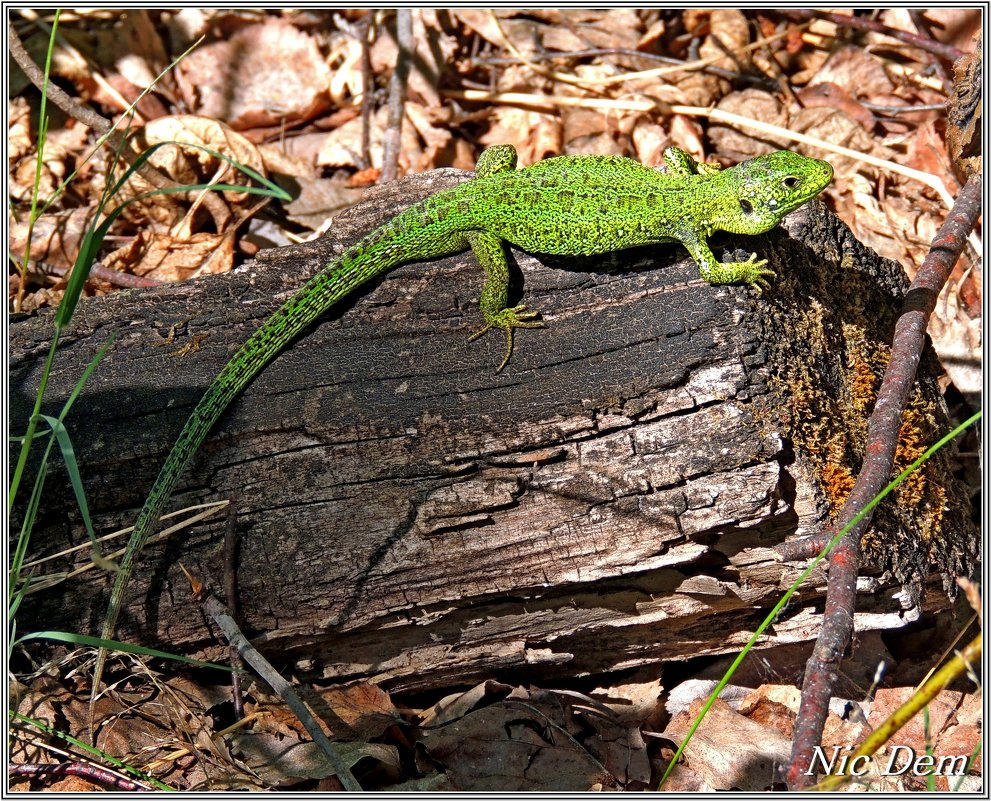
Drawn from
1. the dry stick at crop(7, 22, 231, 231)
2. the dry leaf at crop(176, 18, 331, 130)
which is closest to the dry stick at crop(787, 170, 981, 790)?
the dry stick at crop(7, 22, 231, 231)

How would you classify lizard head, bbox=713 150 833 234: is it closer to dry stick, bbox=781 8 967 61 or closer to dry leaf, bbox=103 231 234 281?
dry stick, bbox=781 8 967 61

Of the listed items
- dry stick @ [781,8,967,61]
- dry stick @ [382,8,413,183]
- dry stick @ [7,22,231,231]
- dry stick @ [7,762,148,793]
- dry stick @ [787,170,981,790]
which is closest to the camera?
dry stick @ [787,170,981,790]

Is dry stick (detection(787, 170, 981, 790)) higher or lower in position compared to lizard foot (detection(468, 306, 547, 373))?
lower

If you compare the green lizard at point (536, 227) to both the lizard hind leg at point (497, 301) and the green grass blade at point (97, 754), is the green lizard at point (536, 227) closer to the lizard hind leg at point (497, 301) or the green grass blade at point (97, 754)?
the lizard hind leg at point (497, 301)

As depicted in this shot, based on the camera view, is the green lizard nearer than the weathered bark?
No

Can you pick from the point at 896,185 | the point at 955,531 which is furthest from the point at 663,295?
the point at 896,185

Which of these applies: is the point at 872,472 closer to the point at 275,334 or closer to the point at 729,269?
the point at 729,269

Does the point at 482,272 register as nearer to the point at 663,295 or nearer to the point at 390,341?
the point at 390,341
